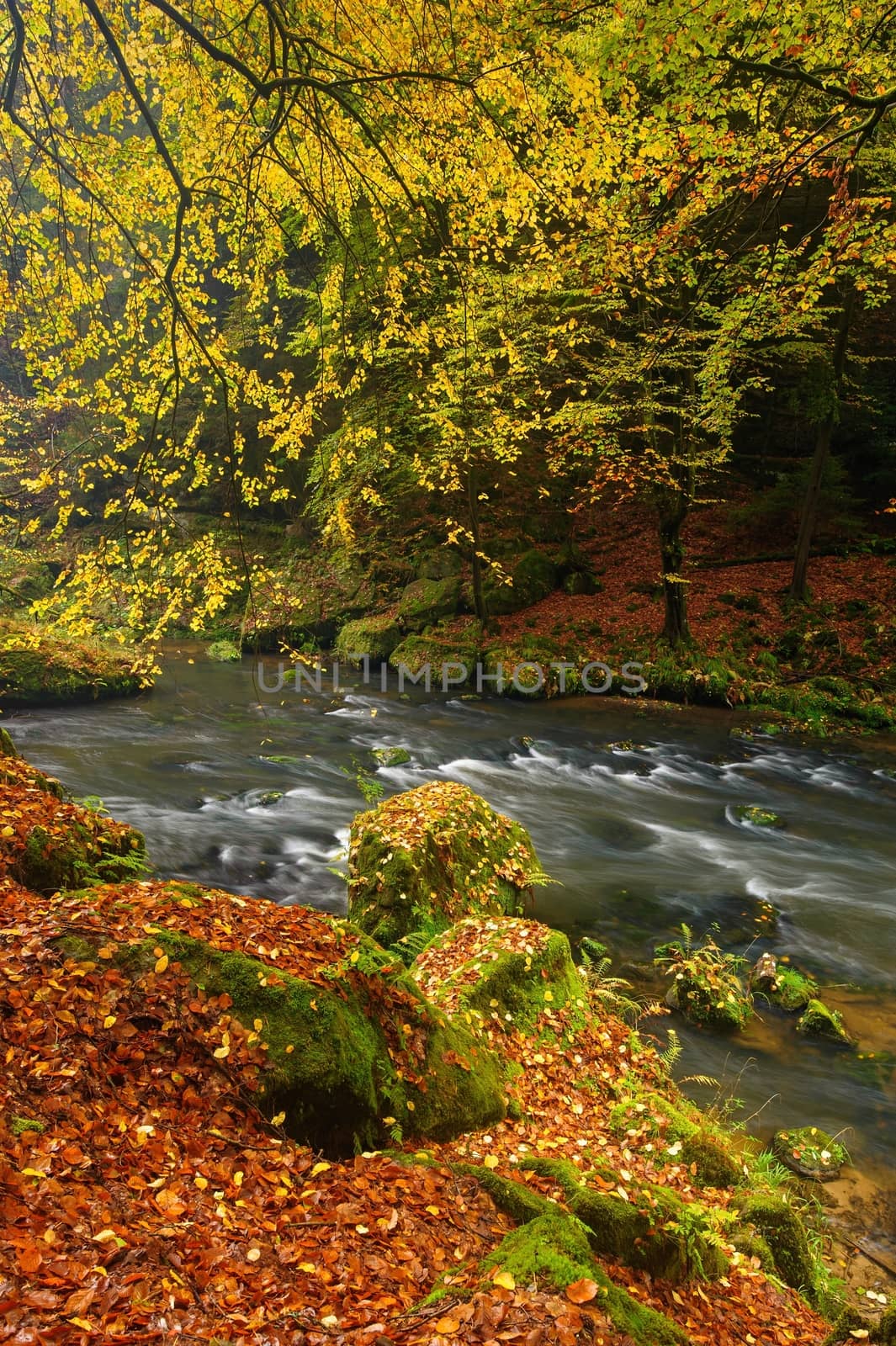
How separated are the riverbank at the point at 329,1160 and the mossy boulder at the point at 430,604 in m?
14.5

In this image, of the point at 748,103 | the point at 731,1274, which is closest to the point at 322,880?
the point at 731,1274

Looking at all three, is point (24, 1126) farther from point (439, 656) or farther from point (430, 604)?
point (430, 604)

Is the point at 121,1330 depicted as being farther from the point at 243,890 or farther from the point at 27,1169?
the point at 243,890

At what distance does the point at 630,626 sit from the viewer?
16.8 m

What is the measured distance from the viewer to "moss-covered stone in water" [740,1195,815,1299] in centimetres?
374

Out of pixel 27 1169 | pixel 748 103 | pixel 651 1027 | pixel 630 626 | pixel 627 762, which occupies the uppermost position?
pixel 748 103

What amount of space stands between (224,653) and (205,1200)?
19375 millimetres

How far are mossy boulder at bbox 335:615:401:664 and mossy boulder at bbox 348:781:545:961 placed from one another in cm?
1202

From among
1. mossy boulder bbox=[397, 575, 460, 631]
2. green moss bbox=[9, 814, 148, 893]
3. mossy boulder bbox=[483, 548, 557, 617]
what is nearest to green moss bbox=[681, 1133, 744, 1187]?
green moss bbox=[9, 814, 148, 893]

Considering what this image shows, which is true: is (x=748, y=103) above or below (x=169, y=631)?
above

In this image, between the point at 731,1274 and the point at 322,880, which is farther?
the point at 322,880

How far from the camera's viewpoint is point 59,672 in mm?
14773

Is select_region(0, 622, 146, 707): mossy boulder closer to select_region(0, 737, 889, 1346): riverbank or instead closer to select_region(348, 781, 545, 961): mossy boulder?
select_region(348, 781, 545, 961): mossy boulder

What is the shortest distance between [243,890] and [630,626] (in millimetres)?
11519
